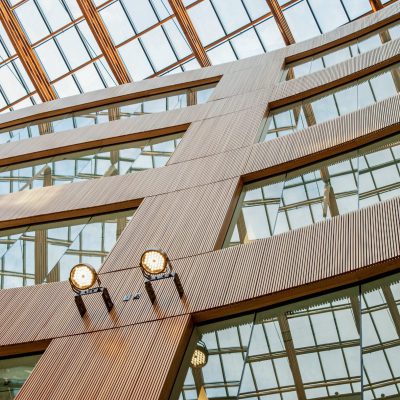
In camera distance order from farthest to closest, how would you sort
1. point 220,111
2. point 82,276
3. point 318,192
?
point 220,111 → point 318,192 → point 82,276

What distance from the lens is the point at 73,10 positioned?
92.2 ft

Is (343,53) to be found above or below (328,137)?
above

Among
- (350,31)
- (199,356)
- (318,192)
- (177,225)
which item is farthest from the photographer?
(350,31)

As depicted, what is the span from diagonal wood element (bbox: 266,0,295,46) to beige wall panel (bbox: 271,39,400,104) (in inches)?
375

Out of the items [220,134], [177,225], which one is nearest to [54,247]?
[177,225]

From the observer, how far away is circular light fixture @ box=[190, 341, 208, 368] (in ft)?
29.4

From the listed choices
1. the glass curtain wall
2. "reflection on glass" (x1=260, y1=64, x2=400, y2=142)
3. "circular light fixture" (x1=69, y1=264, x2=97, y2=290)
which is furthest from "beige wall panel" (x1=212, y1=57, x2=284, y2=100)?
the glass curtain wall

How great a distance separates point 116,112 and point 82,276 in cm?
1126

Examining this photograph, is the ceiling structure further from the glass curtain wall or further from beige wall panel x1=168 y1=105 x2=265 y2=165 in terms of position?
the glass curtain wall

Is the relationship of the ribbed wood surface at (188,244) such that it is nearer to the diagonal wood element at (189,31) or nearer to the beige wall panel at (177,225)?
the beige wall panel at (177,225)

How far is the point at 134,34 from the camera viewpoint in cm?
2805

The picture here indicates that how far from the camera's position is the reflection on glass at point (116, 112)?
771 inches

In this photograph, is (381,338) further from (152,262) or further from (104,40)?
(104,40)

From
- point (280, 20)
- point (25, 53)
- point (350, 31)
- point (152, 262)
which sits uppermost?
point (25, 53)
